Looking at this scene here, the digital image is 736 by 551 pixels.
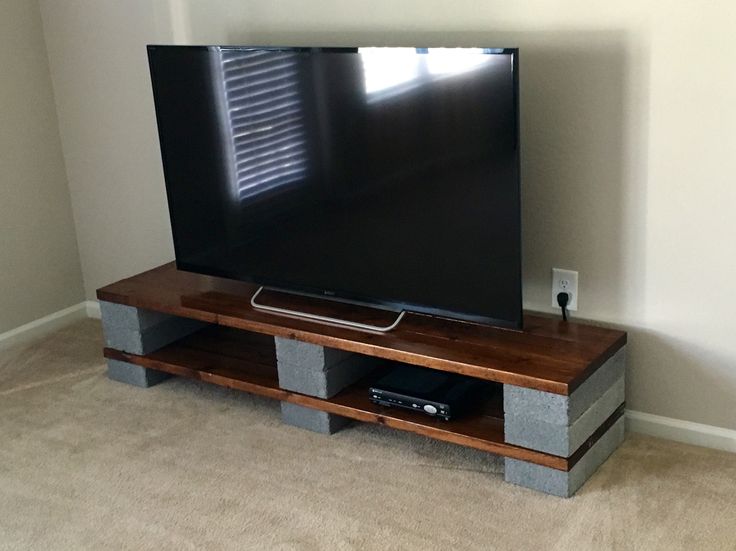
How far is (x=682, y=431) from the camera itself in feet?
8.91

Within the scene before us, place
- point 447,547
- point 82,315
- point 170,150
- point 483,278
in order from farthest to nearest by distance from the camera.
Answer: point 82,315 < point 170,150 < point 483,278 < point 447,547

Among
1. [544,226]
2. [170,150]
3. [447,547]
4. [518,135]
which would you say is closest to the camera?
[447,547]

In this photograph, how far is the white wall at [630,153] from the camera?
246 centimetres

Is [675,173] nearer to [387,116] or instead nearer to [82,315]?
[387,116]

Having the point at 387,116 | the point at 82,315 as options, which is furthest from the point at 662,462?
the point at 82,315

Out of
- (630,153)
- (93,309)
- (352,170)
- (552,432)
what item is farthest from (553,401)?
(93,309)

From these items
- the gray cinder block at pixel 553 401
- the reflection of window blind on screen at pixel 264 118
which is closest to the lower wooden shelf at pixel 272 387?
the gray cinder block at pixel 553 401

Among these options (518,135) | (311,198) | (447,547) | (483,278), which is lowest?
(447,547)

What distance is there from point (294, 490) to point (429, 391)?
17.9 inches

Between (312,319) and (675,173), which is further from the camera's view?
(312,319)

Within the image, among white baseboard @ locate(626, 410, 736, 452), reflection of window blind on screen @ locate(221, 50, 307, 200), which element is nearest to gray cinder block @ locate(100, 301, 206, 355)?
reflection of window blind on screen @ locate(221, 50, 307, 200)

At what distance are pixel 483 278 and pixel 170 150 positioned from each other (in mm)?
1161

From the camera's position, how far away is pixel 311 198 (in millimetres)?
2863

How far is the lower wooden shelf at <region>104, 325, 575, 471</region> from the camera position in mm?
2561
